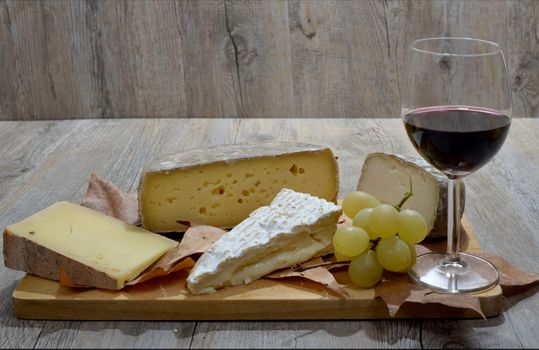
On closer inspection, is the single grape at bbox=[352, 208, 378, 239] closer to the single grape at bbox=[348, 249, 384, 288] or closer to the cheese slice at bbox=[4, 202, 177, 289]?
the single grape at bbox=[348, 249, 384, 288]

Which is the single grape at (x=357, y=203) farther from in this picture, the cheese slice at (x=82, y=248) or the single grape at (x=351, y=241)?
the cheese slice at (x=82, y=248)

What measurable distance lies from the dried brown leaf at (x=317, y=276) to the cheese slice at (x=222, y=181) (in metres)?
0.24

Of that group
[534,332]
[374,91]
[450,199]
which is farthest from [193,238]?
[374,91]

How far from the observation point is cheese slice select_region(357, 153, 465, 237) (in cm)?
140

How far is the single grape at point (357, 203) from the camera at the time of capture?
1399mm

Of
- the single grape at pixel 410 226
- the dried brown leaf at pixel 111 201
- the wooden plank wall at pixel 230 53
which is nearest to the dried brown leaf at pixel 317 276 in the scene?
the single grape at pixel 410 226

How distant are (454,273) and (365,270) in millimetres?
146

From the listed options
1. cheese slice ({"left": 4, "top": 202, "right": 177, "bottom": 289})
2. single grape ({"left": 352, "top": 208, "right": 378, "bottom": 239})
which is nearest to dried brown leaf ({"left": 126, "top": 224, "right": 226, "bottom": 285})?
cheese slice ({"left": 4, "top": 202, "right": 177, "bottom": 289})

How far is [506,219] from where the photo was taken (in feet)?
5.34

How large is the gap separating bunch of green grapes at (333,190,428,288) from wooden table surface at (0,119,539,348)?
0.08 meters

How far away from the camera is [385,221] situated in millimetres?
1249

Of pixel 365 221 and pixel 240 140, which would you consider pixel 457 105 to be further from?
pixel 240 140

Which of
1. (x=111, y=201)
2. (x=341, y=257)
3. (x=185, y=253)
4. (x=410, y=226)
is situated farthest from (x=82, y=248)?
(x=410, y=226)

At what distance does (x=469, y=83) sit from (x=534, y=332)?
1.17ft
